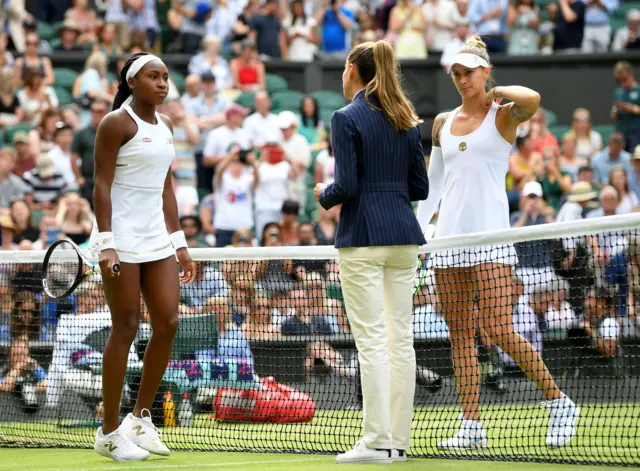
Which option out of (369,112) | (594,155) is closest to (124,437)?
(369,112)

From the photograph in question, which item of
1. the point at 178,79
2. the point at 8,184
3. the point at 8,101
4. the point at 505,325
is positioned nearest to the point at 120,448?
the point at 505,325

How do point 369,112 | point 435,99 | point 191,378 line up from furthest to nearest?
point 435,99 < point 191,378 < point 369,112

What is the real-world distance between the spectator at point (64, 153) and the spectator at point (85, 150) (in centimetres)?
6

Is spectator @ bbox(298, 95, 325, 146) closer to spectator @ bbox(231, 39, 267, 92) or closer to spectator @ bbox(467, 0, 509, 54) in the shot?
spectator @ bbox(231, 39, 267, 92)

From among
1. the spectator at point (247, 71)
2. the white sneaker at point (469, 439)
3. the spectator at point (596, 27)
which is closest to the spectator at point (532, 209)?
the spectator at point (247, 71)

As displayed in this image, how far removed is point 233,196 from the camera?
14.1 m

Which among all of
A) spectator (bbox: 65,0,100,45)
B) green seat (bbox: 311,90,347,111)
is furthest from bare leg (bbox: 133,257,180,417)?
spectator (bbox: 65,0,100,45)

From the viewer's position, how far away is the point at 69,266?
841 cm

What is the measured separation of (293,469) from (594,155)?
10468 millimetres

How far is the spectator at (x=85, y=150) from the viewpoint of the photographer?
1399 centimetres

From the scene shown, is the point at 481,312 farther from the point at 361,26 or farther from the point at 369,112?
the point at 361,26

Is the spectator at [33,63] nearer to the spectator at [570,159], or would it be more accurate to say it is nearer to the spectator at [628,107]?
the spectator at [570,159]

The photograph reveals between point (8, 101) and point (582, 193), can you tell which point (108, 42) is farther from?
point (582, 193)

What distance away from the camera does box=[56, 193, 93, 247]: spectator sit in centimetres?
1266
